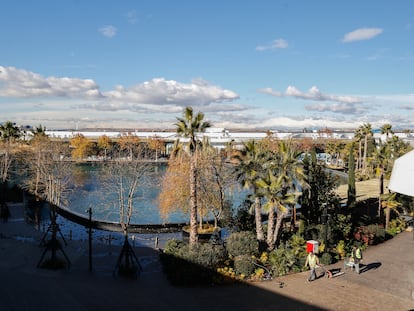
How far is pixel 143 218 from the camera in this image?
3734cm

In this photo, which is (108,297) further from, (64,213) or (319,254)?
(64,213)

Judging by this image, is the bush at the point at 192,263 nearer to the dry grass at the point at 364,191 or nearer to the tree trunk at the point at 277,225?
the tree trunk at the point at 277,225

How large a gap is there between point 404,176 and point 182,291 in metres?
14.7

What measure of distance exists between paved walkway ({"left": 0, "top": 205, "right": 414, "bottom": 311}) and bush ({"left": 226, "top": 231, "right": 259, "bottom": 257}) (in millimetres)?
2204

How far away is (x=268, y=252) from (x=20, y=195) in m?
35.8

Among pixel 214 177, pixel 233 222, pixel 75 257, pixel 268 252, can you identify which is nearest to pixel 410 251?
pixel 268 252

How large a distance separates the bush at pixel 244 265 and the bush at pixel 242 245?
1100 millimetres

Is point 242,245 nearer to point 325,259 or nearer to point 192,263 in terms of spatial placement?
Answer: point 192,263

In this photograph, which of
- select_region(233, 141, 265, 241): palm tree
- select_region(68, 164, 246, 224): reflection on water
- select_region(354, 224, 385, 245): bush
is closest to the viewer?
select_region(233, 141, 265, 241): palm tree

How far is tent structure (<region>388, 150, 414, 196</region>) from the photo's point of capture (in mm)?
2920

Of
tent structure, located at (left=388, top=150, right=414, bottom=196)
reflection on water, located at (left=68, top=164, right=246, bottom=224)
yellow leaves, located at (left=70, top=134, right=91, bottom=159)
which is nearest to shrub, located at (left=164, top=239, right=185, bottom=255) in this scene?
reflection on water, located at (left=68, top=164, right=246, bottom=224)

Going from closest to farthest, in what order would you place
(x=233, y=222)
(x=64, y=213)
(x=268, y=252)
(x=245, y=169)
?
(x=268, y=252)
(x=245, y=169)
(x=233, y=222)
(x=64, y=213)

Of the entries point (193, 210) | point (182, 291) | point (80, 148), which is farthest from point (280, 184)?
point (80, 148)

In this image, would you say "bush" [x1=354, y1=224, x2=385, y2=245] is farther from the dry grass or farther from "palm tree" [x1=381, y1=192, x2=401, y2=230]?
the dry grass
